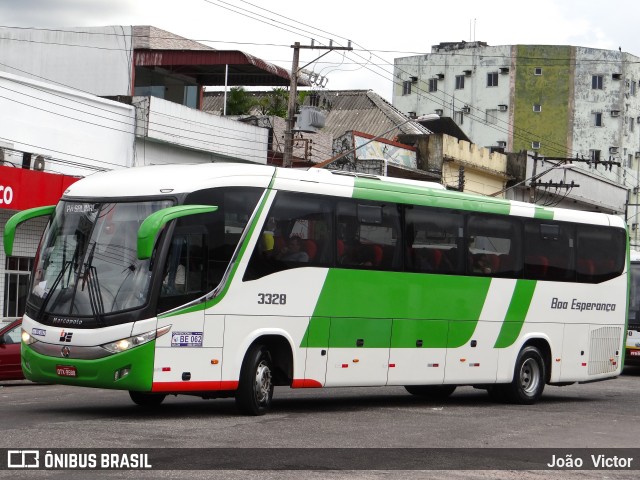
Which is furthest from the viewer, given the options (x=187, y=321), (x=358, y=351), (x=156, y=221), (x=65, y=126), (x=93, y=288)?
(x=65, y=126)

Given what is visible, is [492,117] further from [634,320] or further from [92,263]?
[92,263]

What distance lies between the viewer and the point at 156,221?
1427 cm

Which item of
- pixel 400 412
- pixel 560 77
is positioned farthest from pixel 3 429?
pixel 560 77

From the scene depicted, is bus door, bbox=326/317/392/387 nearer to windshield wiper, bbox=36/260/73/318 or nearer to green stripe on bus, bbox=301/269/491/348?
green stripe on bus, bbox=301/269/491/348

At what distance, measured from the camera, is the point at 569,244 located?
846 inches

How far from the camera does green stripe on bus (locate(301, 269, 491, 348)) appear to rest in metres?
17.1

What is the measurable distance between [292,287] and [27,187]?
15.3 metres

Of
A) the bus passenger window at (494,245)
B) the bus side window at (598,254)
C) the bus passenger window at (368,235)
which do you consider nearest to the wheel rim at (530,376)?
the bus passenger window at (494,245)

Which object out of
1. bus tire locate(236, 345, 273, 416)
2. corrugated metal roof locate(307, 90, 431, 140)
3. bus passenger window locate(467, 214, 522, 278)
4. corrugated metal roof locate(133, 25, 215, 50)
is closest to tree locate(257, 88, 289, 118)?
corrugated metal roof locate(133, 25, 215, 50)

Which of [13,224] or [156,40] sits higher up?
[156,40]

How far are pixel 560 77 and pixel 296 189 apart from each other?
7598 cm

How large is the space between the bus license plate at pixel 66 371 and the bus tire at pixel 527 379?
8292mm

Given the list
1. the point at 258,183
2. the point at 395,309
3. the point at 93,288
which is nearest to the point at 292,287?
the point at 258,183

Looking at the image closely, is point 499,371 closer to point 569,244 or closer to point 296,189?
point 569,244
